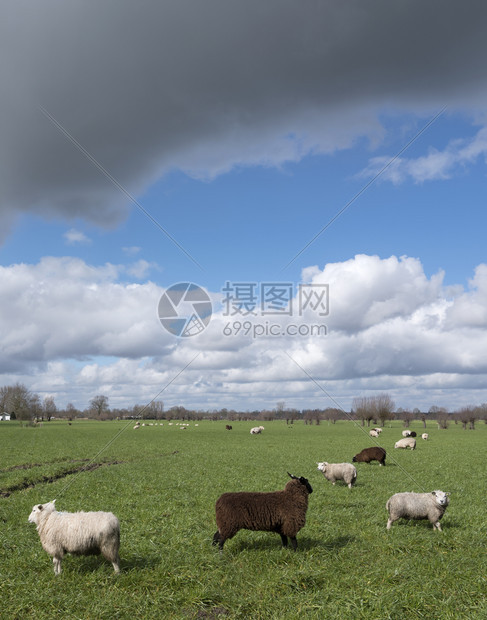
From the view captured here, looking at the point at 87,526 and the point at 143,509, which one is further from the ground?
the point at 87,526

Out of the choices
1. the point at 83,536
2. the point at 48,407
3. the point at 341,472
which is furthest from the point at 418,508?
the point at 48,407

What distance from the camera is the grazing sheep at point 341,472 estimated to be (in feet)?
69.5

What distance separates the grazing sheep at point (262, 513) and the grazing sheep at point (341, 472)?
35.6ft

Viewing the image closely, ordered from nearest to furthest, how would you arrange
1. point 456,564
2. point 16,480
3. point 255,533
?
point 456,564, point 255,533, point 16,480

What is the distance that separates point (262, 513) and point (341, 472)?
40.0ft

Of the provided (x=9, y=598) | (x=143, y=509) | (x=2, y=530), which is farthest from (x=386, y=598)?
(x=2, y=530)

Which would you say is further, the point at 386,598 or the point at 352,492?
the point at 352,492

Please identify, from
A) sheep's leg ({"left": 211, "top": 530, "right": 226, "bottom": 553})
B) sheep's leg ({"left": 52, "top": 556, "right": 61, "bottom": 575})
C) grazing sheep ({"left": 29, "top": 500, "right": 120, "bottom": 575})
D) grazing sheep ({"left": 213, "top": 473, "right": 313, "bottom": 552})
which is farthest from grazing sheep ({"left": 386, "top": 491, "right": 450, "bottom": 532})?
sheep's leg ({"left": 52, "top": 556, "right": 61, "bottom": 575})

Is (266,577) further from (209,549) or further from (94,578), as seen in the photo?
(94,578)

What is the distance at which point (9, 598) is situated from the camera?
342 inches

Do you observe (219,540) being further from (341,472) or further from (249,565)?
(341,472)

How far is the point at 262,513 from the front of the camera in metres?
10.7

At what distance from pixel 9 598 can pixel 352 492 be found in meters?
14.5

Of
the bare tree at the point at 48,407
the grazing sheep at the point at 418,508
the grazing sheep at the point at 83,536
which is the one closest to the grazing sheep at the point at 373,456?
the grazing sheep at the point at 418,508
